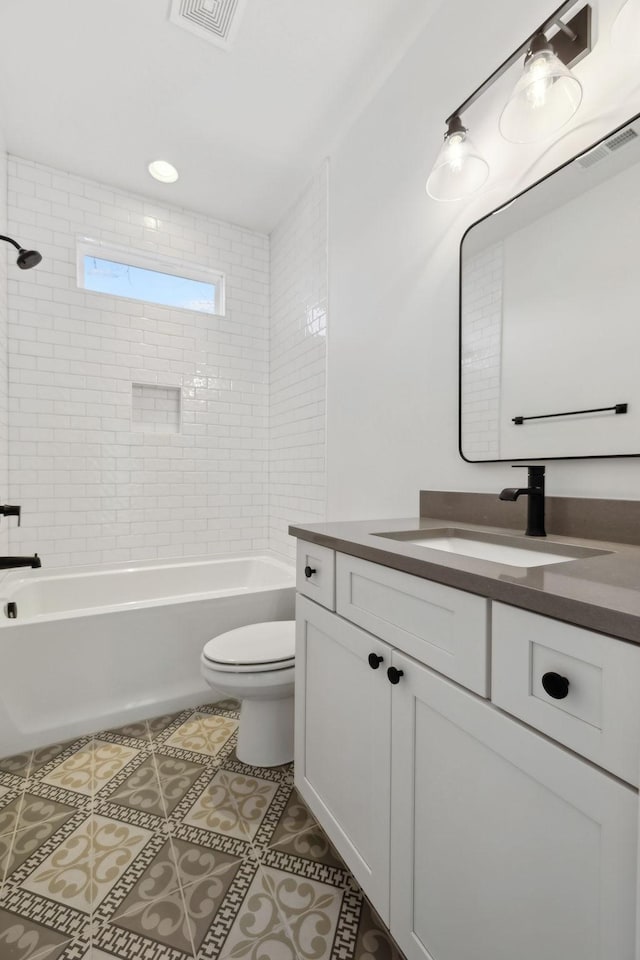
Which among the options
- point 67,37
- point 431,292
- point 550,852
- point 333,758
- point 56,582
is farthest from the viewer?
point 56,582

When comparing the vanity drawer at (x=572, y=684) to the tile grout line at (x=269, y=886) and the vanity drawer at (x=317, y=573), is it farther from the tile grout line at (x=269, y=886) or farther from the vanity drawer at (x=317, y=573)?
the tile grout line at (x=269, y=886)

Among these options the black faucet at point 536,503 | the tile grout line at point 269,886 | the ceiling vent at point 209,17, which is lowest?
the tile grout line at point 269,886

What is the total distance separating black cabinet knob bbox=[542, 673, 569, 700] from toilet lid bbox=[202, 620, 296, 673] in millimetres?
1168

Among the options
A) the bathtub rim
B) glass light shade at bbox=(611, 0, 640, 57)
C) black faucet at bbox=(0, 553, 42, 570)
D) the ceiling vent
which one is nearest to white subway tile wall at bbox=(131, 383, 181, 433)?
the bathtub rim

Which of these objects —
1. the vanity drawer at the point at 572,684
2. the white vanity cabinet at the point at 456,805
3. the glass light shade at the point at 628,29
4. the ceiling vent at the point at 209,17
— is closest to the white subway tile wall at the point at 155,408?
the ceiling vent at the point at 209,17

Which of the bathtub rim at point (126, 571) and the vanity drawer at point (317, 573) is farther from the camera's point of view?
the bathtub rim at point (126, 571)

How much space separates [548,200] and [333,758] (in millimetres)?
1637

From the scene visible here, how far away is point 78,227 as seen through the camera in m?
2.67

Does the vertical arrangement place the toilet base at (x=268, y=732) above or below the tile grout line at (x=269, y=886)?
above

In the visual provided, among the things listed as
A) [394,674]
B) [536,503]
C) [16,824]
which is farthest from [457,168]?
[16,824]

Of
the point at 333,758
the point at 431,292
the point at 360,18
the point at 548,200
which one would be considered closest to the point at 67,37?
the point at 360,18

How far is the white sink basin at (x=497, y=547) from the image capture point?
3.43 feet

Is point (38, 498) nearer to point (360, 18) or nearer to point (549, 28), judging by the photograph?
point (360, 18)

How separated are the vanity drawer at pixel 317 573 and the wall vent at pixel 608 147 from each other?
1204mm
